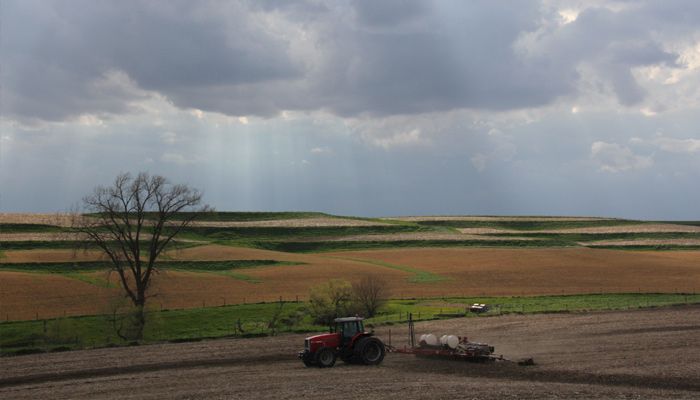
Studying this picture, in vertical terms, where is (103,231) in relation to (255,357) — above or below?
above

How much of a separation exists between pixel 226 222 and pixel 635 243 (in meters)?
82.6

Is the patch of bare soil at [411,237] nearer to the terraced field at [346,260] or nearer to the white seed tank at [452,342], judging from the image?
the terraced field at [346,260]

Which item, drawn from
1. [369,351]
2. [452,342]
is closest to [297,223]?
[452,342]

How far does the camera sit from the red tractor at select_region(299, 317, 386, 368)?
32.0 meters

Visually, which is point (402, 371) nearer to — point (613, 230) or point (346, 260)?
point (346, 260)

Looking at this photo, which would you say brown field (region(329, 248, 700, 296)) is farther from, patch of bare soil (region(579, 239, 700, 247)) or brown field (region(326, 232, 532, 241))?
patch of bare soil (region(579, 239, 700, 247))

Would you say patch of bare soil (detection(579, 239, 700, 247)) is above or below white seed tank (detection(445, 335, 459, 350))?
above

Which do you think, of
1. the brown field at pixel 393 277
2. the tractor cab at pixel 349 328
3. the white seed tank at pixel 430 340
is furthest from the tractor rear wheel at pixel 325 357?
the brown field at pixel 393 277

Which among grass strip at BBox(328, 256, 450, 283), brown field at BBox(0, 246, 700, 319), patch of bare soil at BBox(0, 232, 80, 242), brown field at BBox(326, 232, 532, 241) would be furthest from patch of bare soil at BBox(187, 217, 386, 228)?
grass strip at BBox(328, 256, 450, 283)

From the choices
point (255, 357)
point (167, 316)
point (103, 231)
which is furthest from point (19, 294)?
point (255, 357)

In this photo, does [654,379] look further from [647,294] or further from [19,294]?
[19,294]

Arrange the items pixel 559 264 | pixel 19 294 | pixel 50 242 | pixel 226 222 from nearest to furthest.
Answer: pixel 19 294
pixel 559 264
pixel 50 242
pixel 226 222

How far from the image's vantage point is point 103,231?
201ft

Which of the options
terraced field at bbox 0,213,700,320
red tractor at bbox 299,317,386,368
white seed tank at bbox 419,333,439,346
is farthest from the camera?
terraced field at bbox 0,213,700,320
